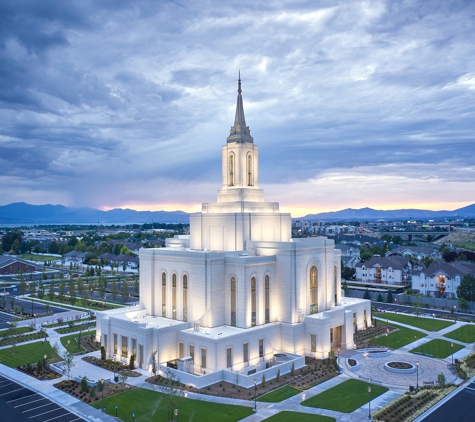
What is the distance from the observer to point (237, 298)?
148 feet

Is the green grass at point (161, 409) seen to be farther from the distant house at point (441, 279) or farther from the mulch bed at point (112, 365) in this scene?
the distant house at point (441, 279)

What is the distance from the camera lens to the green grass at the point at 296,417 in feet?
101

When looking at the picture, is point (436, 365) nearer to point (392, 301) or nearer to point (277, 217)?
point (277, 217)

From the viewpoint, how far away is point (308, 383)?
38031 mm

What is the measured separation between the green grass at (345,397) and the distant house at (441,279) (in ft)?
157

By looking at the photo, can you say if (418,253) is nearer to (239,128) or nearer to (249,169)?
(249,169)

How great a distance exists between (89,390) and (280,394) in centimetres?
1543

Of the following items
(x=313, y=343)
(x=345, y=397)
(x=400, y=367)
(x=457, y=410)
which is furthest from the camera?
(x=313, y=343)

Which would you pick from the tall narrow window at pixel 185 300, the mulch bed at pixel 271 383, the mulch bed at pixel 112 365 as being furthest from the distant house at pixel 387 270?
the mulch bed at pixel 112 365

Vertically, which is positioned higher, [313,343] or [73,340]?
[313,343]

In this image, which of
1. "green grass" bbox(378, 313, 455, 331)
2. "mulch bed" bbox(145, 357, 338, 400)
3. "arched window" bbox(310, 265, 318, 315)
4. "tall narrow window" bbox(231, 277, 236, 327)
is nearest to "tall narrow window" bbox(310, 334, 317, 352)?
"mulch bed" bbox(145, 357, 338, 400)

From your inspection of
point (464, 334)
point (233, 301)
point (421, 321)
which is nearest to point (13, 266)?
point (233, 301)

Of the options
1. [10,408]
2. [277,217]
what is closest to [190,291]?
[277,217]

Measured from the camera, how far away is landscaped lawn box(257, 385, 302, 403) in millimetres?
34469
